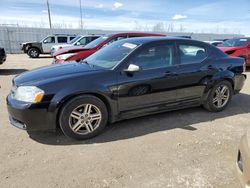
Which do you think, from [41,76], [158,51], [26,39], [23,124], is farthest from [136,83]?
[26,39]

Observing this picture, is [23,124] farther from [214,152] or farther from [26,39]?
[26,39]

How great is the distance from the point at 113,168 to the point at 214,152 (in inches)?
59.2

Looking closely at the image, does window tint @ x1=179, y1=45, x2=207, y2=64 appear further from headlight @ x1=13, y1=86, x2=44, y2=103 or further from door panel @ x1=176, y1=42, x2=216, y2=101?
headlight @ x1=13, y1=86, x2=44, y2=103

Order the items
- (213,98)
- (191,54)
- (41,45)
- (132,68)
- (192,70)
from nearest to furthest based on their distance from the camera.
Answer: (132,68), (192,70), (191,54), (213,98), (41,45)

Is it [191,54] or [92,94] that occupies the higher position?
[191,54]

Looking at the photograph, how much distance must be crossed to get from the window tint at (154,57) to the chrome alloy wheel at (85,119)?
1055mm

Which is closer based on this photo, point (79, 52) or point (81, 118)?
point (81, 118)

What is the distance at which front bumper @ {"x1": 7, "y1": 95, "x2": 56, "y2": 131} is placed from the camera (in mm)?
3193

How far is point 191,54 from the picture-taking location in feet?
14.6

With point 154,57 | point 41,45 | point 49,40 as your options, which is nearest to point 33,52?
point 41,45

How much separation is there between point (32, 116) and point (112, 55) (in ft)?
5.85

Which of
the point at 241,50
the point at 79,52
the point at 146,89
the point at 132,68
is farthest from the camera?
the point at 241,50

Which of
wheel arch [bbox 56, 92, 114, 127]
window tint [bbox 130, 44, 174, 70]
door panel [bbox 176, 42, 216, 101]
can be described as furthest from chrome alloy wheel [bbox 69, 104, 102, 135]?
door panel [bbox 176, 42, 216, 101]

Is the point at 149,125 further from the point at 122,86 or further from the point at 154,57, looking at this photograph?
the point at 154,57
